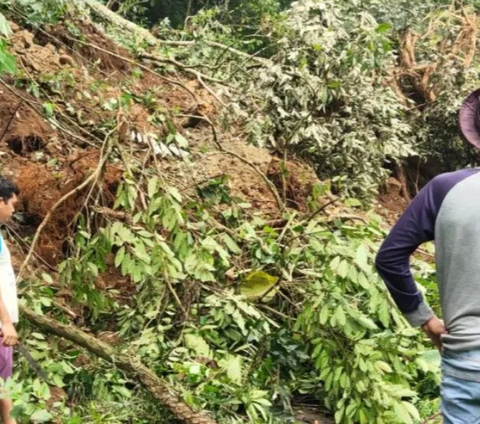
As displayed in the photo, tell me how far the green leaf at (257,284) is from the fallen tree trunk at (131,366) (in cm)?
97

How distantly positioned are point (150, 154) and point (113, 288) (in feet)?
3.16

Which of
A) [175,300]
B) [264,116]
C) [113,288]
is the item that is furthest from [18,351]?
[264,116]

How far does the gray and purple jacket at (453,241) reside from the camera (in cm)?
188

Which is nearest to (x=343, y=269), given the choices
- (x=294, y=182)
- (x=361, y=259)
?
(x=361, y=259)

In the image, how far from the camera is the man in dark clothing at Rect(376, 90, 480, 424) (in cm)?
188

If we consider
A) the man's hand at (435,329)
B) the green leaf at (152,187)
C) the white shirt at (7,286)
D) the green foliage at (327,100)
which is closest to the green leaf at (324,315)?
the green leaf at (152,187)

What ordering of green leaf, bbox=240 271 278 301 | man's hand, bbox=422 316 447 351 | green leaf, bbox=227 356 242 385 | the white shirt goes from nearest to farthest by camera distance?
man's hand, bbox=422 316 447 351 → the white shirt → green leaf, bbox=227 356 242 385 → green leaf, bbox=240 271 278 301

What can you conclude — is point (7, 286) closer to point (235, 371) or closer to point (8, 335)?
point (8, 335)

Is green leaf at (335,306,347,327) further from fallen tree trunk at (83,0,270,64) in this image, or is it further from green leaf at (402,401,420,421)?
fallen tree trunk at (83,0,270,64)

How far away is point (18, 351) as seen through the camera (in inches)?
142

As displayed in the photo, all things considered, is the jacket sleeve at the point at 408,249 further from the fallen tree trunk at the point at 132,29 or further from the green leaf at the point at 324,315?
the fallen tree trunk at the point at 132,29

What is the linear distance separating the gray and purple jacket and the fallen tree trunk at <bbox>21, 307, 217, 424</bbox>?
1.57 metres

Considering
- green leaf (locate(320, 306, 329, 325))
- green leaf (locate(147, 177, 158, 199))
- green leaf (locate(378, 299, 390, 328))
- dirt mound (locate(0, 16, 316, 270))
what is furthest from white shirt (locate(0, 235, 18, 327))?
green leaf (locate(378, 299, 390, 328))

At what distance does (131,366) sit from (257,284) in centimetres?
113
